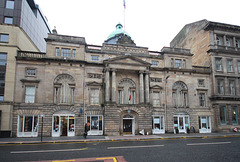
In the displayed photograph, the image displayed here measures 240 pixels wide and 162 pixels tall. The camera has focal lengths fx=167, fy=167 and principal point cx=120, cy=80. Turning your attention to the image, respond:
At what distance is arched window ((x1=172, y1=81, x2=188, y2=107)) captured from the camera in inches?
1109

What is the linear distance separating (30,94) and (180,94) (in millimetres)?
23459

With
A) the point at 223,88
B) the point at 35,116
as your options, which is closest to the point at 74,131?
the point at 35,116

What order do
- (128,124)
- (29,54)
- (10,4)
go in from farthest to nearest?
(10,4) < (128,124) < (29,54)

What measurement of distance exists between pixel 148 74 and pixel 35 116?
57.3ft

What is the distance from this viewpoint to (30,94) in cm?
2308

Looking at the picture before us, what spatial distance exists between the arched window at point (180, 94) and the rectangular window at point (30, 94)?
21676mm

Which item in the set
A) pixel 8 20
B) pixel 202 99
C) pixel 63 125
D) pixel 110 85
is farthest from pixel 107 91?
pixel 8 20

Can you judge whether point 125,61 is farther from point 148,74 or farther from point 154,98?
point 154,98

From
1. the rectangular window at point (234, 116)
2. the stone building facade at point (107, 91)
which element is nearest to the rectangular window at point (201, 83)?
the stone building facade at point (107, 91)

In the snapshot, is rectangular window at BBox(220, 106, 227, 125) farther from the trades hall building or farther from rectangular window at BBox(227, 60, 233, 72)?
rectangular window at BBox(227, 60, 233, 72)

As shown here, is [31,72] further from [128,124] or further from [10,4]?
[128,124]

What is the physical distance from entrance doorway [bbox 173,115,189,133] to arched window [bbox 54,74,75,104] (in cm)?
1678

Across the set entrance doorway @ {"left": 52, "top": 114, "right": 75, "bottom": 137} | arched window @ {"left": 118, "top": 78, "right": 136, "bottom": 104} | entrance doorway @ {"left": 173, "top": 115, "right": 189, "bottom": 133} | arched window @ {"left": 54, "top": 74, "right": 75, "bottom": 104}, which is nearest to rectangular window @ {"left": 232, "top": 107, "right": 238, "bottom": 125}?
entrance doorway @ {"left": 173, "top": 115, "right": 189, "bottom": 133}

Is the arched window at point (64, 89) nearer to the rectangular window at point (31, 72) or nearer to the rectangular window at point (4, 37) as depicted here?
the rectangular window at point (31, 72)
